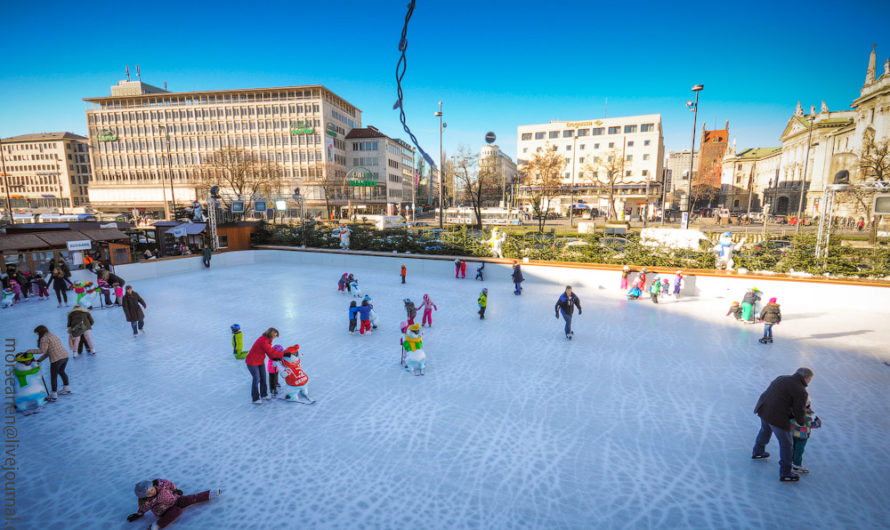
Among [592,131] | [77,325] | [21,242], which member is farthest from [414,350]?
[592,131]

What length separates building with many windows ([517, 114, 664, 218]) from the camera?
62.2 metres

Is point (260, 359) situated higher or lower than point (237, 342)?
higher

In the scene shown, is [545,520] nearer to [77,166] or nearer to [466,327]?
[466,327]

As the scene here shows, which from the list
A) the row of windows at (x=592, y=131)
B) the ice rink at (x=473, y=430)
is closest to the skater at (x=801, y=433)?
the ice rink at (x=473, y=430)

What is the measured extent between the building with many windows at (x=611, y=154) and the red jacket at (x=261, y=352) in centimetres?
5972

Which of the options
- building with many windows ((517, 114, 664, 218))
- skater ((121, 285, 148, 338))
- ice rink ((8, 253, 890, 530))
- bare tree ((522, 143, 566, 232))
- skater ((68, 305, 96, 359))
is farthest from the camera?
building with many windows ((517, 114, 664, 218))

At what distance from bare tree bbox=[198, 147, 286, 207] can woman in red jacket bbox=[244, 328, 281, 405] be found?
39.8m

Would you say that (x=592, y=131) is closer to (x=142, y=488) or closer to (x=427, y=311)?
(x=427, y=311)

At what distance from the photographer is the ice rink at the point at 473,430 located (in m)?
4.25

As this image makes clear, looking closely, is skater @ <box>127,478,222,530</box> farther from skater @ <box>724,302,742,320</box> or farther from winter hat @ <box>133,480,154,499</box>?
skater @ <box>724,302,742,320</box>

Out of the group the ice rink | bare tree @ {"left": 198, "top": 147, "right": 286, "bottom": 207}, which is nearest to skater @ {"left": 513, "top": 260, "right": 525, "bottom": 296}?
the ice rink

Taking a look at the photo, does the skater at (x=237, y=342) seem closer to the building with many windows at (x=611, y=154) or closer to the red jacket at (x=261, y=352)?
the red jacket at (x=261, y=352)

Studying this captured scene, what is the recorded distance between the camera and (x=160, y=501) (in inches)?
151

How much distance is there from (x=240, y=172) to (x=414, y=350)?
1587 inches
